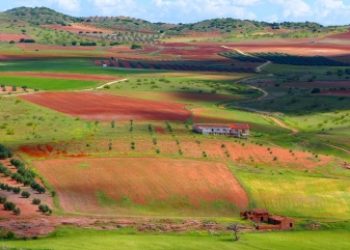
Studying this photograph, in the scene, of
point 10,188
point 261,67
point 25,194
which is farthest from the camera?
point 261,67

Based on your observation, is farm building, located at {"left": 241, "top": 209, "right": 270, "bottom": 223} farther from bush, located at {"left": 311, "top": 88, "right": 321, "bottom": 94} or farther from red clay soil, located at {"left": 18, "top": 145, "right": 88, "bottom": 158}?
bush, located at {"left": 311, "top": 88, "right": 321, "bottom": 94}

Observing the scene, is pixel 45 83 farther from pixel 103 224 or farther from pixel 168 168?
pixel 103 224

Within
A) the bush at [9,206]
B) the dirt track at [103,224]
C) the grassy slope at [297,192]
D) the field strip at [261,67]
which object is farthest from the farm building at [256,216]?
the field strip at [261,67]

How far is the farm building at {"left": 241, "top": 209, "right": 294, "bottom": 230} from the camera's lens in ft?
191

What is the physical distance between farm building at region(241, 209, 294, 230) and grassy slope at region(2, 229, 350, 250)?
96 cm

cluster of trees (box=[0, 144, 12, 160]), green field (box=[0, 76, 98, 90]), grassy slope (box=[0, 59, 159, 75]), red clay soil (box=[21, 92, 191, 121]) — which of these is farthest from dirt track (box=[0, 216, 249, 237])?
grassy slope (box=[0, 59, 159, 75])

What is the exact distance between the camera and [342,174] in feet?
252

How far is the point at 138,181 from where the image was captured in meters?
65.6

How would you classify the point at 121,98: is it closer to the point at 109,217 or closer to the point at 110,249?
the point at 109,217

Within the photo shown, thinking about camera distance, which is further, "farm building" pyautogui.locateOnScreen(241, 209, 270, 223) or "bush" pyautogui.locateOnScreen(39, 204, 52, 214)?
"farm building" pyautogui.locateOnScreen(241, 209, 270, 223)

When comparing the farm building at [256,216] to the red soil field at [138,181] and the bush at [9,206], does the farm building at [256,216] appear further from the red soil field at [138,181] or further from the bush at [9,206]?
the bush at [9,206]

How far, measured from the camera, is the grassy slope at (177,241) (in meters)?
49.0

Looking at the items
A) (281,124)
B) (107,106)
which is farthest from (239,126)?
(107,106)

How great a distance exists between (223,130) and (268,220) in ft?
116
